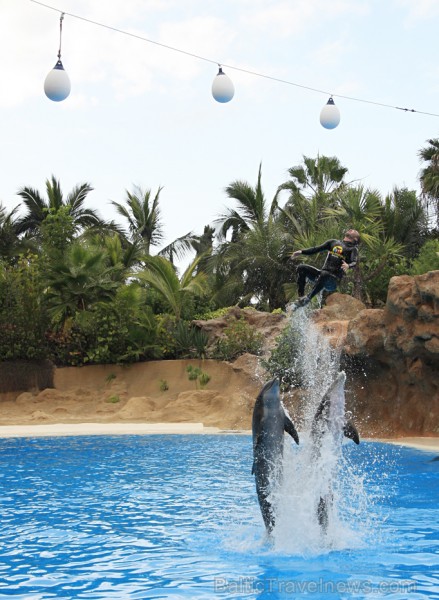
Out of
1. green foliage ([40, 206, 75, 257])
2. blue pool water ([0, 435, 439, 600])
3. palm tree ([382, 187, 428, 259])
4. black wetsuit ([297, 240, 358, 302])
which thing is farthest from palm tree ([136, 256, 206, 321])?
black wetsuit ([297, 240, 358, 302])

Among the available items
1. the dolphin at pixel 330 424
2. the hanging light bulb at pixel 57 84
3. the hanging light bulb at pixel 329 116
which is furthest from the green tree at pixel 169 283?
the dolphin at pixel 330 424

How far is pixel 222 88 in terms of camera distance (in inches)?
370

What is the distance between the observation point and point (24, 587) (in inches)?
190

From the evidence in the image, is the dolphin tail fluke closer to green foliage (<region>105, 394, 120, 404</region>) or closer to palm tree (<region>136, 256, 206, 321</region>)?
green foliage (<region>105, 394, 120, 404</region>)

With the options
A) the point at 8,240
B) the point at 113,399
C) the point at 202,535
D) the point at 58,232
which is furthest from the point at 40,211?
the point at 202,535

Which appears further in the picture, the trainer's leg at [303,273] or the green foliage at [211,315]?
the green foliage at [211,315]

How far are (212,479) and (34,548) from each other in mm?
3662

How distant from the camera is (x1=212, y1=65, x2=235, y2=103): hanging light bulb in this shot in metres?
9.40

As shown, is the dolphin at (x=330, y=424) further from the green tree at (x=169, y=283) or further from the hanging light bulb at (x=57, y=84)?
the green tree at (x=169, y=283)

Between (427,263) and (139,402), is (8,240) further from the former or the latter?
(427,263)

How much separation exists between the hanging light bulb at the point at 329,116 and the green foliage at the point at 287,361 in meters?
6.02

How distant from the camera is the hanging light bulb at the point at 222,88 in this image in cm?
940

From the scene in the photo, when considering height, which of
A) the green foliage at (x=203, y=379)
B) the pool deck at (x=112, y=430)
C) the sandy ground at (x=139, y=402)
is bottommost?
the pool deck at (x=112, y=430)

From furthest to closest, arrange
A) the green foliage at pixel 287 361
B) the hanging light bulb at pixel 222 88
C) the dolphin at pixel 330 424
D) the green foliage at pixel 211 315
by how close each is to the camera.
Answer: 1. the green foliage at pixel 211 315
2. the green foliage at pixel 287 361
3. the hanging light bulb at pixel 222 88
4. the dolphin at pixel 330 424
